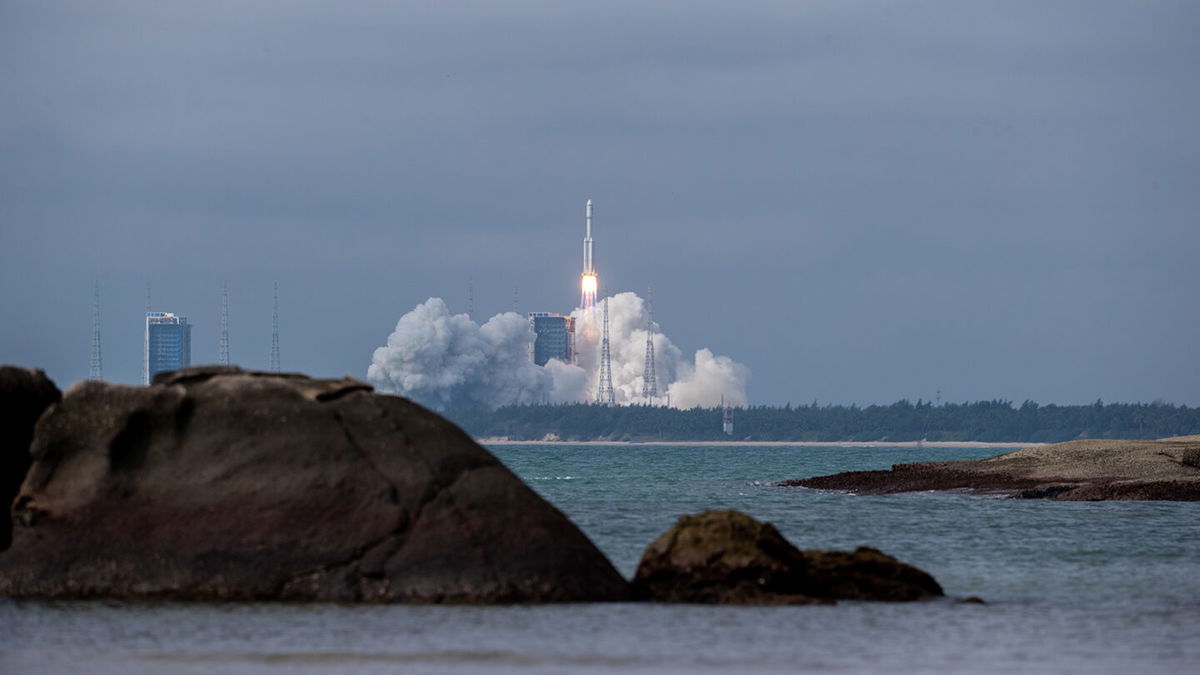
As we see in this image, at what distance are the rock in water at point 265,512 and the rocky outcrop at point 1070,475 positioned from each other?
3906 cm

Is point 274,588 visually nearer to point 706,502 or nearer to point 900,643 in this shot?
point 900,643

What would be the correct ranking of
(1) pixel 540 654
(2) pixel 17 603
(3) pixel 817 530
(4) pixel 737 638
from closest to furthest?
(1) pixel 540 654 → (4) pixel 737 638 → (2) pixel 17 603 → (3) pixel 817 530

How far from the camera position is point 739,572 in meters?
21.5

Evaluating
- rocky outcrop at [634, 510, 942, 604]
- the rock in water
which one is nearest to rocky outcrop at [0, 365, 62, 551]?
the rock in water

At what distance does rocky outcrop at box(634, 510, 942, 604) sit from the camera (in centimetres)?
2156

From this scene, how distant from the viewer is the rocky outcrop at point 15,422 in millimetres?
22922

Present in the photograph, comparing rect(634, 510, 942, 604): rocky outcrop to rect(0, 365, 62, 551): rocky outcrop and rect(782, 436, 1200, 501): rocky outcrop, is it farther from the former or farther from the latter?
rect(782, 436, 1200, 501): rocky outcrop

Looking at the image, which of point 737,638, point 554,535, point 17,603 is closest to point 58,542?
point 17,603

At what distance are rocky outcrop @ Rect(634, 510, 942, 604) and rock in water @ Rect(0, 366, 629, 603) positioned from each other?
62cm

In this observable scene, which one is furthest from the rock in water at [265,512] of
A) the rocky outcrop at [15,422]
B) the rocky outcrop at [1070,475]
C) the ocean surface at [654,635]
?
the rocky outcrop at [1070,475]

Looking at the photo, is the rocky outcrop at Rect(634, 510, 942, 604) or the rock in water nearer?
the rock in water

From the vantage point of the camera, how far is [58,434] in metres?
21.5

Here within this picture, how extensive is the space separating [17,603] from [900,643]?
10561 mm

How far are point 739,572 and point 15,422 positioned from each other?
9.99 metres
